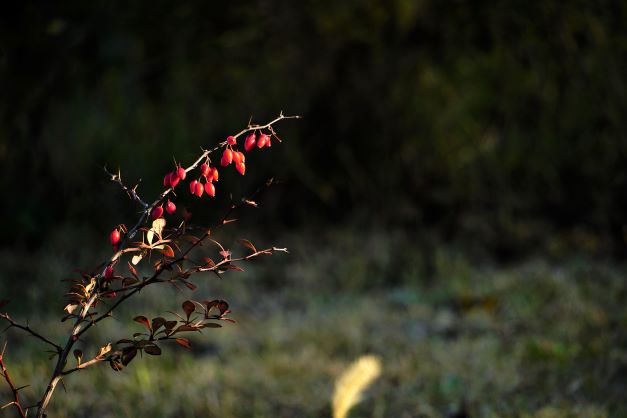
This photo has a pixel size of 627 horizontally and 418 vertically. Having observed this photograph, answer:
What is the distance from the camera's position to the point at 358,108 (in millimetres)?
5270

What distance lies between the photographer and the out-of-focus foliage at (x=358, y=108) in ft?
15.4

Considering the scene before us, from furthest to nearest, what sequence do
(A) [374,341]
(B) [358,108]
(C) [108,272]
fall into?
1. (B) [358,108]
2. (A) [374,341]
3. (C) [108,272]

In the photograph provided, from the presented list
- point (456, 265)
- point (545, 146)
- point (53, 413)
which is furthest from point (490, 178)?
point (53, 413)

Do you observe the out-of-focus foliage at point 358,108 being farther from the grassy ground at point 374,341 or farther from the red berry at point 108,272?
the red berry at point 108,272

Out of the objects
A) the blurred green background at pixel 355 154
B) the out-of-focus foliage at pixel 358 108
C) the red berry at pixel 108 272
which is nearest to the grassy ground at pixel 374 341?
the blurred green background at pixel 355 154

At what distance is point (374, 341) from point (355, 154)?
7.24 ft

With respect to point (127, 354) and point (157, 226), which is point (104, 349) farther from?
point (157, 226)

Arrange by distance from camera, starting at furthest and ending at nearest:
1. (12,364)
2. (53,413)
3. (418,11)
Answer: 1. (418,11)
2. (12,364)
3. (53,413)

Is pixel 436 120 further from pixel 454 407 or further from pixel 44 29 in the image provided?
pixel 454 407

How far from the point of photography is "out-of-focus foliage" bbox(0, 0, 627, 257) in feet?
15.4

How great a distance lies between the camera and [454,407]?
100.0 inches

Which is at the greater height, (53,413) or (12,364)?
(12,364)

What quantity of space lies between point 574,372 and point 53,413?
71.5 inches

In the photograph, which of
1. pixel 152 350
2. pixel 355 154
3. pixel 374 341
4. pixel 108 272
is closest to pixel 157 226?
pixel 108 272
